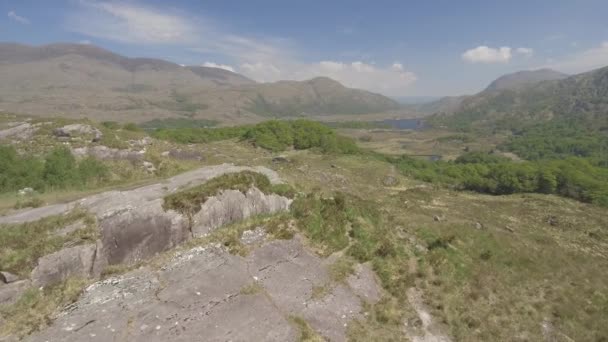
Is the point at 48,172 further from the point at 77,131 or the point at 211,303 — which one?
the point at 211,303

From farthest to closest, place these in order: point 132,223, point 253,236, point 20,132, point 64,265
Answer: point 20,132
point 253,236
point 132,223
point 64,265

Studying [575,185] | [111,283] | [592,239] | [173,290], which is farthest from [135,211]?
[575,185]

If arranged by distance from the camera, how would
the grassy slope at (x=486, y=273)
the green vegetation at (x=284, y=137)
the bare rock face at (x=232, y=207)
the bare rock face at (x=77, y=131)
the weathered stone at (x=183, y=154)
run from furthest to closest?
the green vegetation at (x=284, y=137) < the weathered stone at (x=183, y=154) < the bare rock face at (x=77, y=131) < the bare rock face at (x=232, y=207) < the grassy slope at (x=486, y=273)

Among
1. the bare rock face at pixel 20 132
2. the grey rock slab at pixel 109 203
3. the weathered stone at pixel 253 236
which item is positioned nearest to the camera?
the grey rock slab at pixel 109 203

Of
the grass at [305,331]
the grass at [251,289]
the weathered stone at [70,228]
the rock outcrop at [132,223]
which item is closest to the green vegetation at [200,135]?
the rock outcrop at [132,223]

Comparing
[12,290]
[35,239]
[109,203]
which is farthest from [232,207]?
[12,290]

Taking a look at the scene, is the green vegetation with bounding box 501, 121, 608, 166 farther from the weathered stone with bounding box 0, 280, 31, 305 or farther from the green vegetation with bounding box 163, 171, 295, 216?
the weathered stone with bounding box 0, 280, 31, 305

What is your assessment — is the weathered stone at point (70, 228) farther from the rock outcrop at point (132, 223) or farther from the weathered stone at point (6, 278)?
the weathered stone at point (6, 278)
